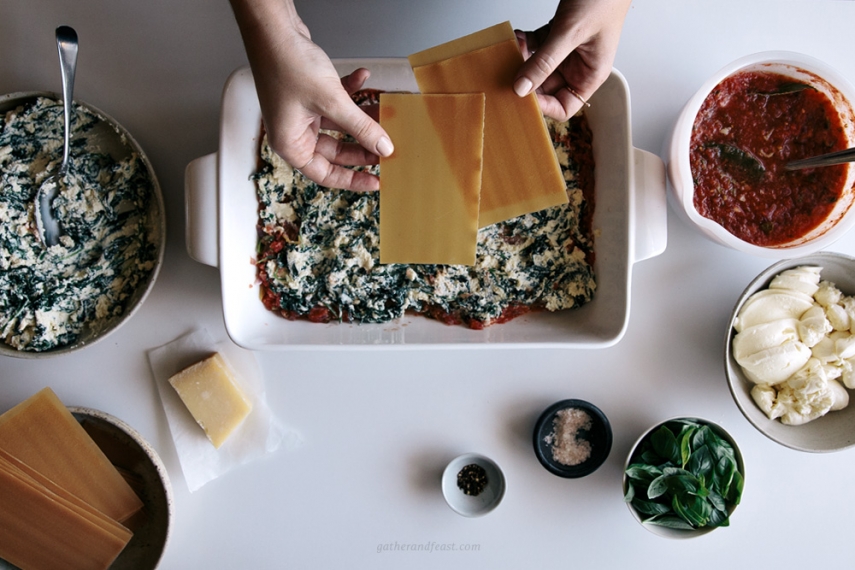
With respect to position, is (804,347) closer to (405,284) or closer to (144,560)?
(405,284)

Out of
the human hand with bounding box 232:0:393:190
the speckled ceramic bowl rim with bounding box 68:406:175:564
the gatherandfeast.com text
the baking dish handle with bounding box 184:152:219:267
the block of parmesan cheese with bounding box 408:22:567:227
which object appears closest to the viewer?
the human hand with bounding box 232:0:393:190

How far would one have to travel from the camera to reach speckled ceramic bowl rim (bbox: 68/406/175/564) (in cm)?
182

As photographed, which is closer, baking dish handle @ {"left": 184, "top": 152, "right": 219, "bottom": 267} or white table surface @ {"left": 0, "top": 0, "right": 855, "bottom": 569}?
baking dish handle @ {"left": 184, "top": 152, "right": 219, "bottom": 267}

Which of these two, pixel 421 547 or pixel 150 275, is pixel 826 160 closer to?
pixel 421 547

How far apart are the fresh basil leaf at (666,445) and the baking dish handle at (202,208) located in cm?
141

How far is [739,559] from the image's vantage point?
1.97m

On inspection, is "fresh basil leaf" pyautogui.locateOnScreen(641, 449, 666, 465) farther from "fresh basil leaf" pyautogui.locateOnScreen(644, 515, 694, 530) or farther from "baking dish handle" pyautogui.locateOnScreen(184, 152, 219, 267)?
"baking dish handle" pyautogui.locateOnScreen(184, 152, 219, 267)

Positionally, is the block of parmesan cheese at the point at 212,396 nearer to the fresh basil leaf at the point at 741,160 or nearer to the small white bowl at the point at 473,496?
the small white bowl at the point at 473,496

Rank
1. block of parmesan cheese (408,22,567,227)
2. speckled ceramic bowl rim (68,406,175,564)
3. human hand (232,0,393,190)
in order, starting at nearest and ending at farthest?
human hand (232,0,393,190) → block of parmesan cheese (408,22,567,227) → speckled ceramic bowl rim (68,406,175,564)

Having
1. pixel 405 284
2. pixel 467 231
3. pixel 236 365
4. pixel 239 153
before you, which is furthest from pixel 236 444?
pixel 467 231

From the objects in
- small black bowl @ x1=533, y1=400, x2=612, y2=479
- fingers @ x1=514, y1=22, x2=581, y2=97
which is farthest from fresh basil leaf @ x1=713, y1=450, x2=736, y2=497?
fingers @ x1=514, y1=22, x2=581, y2=97

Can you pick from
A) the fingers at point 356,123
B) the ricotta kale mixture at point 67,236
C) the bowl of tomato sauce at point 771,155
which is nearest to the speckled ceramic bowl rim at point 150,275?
the ricotta kale mixture at point 67,236

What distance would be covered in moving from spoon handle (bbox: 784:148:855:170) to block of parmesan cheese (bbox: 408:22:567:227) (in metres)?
0.74

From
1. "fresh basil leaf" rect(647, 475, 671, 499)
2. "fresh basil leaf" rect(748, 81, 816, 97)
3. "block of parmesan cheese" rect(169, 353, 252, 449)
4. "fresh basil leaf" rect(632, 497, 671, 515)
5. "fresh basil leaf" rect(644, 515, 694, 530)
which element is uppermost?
"fresh basil leaf" rect(748, 81, 816, 97)
